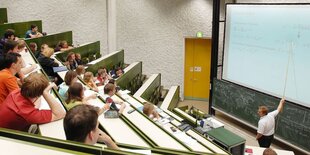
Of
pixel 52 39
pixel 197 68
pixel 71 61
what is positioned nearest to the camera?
pixel 71 61

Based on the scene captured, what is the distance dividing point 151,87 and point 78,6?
3684 millimetres

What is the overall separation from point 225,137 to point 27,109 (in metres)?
3.28

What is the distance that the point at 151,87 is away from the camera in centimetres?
816

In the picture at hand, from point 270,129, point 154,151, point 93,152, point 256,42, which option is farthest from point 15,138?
point 256,42

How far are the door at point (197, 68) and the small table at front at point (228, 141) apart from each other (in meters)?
5.50

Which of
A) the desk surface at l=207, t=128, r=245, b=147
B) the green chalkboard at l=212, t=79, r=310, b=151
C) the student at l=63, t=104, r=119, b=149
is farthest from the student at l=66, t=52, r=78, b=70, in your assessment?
the student at l=63, t=104, r=119, b=149

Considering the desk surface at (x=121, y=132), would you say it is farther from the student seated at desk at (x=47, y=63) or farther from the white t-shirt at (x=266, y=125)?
the white t-shirt at (x=266, y=125)

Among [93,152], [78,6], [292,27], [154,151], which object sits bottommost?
[154,151]

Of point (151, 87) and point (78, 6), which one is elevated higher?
point (78, 6)

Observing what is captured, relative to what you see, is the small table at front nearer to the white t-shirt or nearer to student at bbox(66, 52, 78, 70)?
the white t-shirt

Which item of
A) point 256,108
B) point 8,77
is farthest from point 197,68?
point 8,77

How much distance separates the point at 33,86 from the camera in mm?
2125

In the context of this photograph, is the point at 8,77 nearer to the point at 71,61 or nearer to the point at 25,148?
the point at 25,148

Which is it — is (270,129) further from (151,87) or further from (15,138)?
(15,138)
